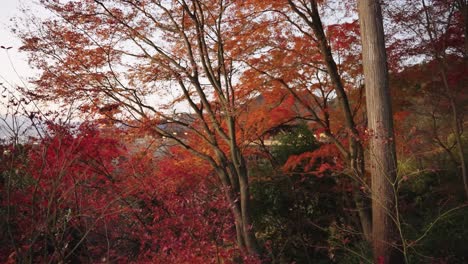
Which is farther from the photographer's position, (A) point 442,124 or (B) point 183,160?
(A) point 442,124

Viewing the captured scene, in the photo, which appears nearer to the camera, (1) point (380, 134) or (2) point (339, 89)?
(1) point (380, 134)

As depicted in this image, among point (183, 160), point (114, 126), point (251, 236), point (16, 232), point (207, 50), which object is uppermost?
point (207, 50)

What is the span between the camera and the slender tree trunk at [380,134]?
18.6 ft

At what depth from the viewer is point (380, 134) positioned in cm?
568

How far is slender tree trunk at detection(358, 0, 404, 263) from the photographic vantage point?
5.67m

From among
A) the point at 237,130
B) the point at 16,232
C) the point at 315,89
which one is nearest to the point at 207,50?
the point at 237,130

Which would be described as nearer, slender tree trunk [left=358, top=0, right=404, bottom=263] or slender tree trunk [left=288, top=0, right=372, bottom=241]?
slender tree trunk [left=358, top=0, right=404, bottom=263]

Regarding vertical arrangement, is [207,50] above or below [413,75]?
above

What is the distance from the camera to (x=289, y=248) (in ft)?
38.0

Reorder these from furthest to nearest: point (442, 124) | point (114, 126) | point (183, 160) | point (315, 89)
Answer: point (442, 124), point (183, 160), point (315, 89), point (114, 126)

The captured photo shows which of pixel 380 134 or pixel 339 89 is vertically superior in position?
pixel 339 89

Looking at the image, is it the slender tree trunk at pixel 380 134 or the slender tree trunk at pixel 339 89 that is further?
the slender tree trunk at pixel 339 89

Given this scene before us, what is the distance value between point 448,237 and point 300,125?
19.7 feet

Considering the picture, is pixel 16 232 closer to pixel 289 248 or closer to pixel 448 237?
pixel 289 248
